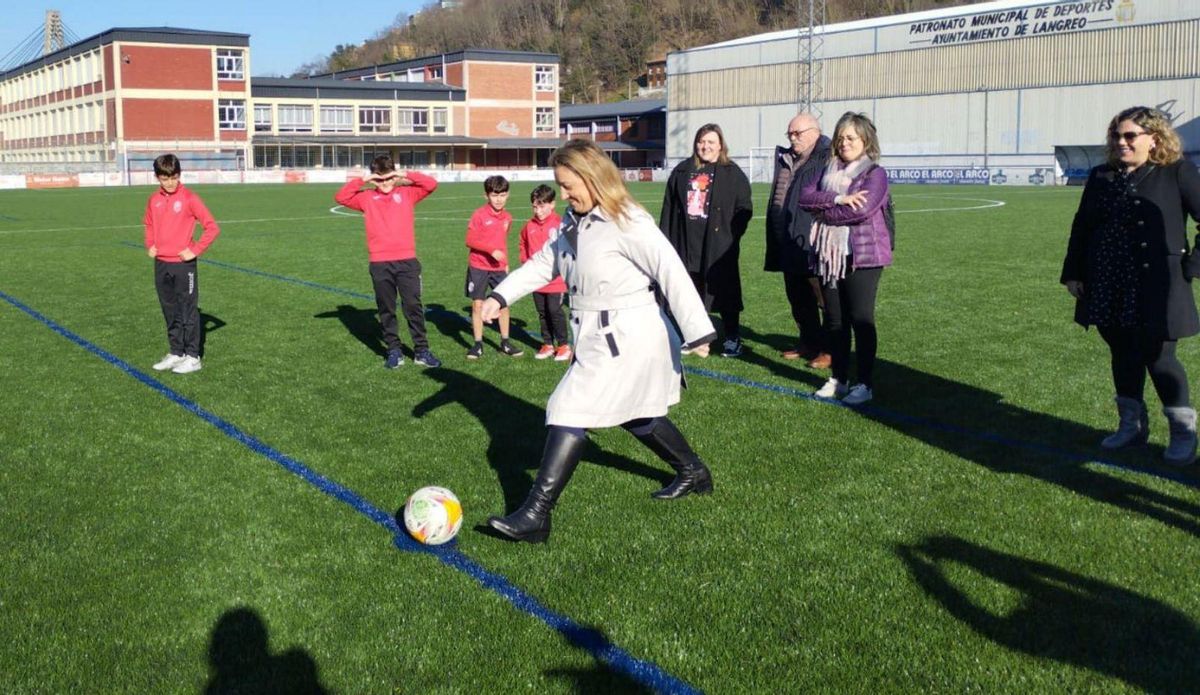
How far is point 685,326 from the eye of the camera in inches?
188

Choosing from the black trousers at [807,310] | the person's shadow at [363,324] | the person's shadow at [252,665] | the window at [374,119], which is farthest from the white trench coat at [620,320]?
the window at [374,119]

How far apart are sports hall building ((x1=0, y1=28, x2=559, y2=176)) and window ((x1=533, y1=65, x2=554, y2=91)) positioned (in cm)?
8

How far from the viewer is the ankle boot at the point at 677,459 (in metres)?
5.18

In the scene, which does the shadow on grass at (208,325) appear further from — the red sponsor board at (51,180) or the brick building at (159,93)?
the brick building at (159,93)

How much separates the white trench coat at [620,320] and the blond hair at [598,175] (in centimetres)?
6

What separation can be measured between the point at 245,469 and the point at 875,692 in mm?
3879

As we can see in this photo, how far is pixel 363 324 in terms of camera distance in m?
11.2

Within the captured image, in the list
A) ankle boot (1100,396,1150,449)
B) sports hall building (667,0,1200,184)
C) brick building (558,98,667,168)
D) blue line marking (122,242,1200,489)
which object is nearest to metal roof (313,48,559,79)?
brick building (558,98,667,168)

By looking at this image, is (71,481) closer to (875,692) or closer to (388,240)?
(388,240)

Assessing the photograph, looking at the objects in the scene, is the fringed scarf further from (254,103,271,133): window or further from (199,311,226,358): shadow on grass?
(254,103,271,133): window

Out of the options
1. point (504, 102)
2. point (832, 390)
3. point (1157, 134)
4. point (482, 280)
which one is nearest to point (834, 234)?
point (832, 390)

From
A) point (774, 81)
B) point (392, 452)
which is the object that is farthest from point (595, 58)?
point (392, 452)

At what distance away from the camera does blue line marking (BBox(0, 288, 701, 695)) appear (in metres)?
3.65

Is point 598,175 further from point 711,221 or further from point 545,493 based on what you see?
point 711,221
